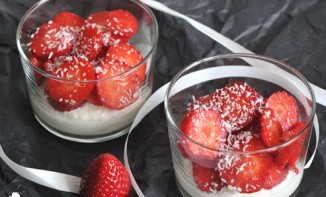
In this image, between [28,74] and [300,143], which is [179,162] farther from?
[28,74]

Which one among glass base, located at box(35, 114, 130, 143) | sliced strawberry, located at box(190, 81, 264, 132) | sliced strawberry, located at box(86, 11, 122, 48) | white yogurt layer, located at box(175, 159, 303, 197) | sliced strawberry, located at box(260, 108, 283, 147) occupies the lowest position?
glass base, located at box(35, 114, 130, 143)

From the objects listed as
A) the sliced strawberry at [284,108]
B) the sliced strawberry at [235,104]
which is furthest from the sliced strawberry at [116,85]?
the sliced strawberry at [284,108]

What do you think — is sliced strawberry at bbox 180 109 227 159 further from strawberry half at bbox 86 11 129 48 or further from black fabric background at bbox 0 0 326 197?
strawberry half at bbox 86 11 129 48

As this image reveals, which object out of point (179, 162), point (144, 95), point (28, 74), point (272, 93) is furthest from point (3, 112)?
point (272, 93)

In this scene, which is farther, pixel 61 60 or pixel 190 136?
pixel 61 60

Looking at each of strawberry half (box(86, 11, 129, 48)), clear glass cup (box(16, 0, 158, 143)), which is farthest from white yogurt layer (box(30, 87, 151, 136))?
strawberry half (box(86, 11, 129, 48))

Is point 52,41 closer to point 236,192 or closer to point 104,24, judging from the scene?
point 104,24
